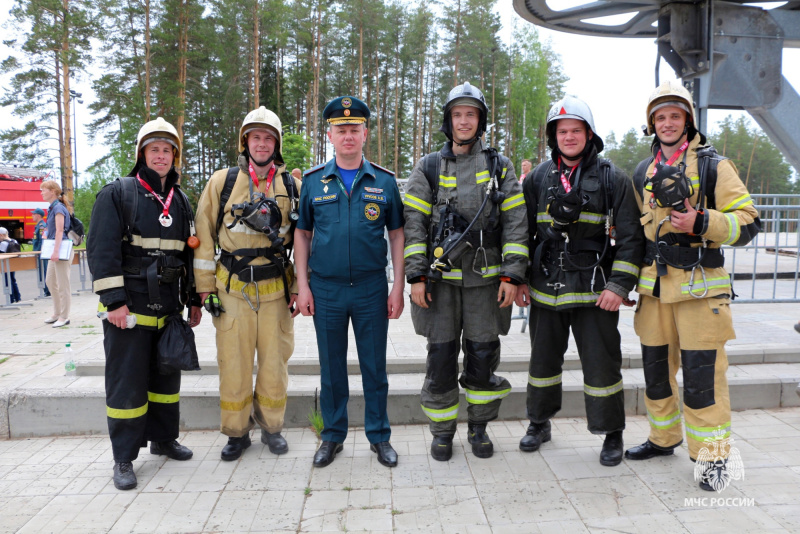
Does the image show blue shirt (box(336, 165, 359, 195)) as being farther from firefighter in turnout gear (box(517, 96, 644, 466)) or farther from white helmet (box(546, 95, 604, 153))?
white helmet (box(546, 95, 604, 153))

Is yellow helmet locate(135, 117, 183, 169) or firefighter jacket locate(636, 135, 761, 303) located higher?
yellow helmet locate(135, 117, 183, 169)

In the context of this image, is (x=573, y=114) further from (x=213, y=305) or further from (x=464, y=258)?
(x=213, y=305)

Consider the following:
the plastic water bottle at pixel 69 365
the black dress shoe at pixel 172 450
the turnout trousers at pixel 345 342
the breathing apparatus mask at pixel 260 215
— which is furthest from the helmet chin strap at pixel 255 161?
the plastic water bottle at pixel 69 365

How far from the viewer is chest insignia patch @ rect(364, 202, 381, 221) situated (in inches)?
148

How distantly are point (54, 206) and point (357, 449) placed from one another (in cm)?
719

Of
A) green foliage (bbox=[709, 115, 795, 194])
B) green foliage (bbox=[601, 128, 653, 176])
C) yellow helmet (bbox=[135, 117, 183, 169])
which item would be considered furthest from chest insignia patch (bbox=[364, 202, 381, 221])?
green foliage (bbox=[601, 128, 653, 176])

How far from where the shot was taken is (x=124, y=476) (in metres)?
3.55

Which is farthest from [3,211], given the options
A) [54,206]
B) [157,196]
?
[157,196]

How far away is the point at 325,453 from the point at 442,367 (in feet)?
3.35

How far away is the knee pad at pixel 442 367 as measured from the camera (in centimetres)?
383

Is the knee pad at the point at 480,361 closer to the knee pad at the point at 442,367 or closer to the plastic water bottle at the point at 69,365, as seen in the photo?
the knee pad at the point at 442,367

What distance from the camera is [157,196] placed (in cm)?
376

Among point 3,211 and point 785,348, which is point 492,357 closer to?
point 785,348

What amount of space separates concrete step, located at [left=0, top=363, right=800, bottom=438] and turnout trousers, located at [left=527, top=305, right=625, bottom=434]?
0.66 metres
